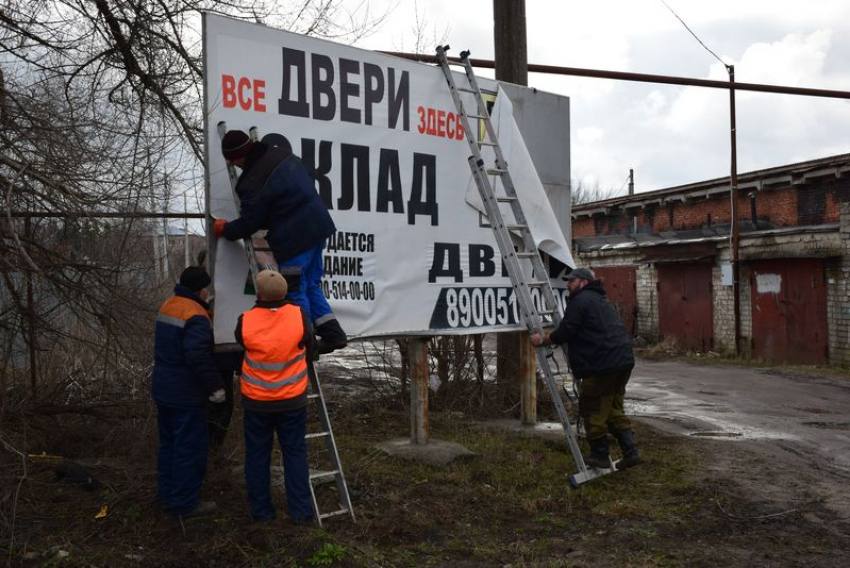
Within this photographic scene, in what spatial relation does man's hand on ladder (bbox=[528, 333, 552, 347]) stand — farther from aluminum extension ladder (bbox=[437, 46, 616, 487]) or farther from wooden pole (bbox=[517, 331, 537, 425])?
wooden pole (bbox=[517, 331, 537, 425])

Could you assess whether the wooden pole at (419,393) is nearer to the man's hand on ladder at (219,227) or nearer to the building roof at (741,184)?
the man's hand on ladder at (219,227)

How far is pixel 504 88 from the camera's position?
29.9ft

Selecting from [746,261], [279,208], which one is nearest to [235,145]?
[279,208]

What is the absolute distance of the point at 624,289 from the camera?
27.2m

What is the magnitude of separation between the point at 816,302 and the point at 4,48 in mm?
19167

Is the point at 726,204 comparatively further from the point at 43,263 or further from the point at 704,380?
the point at 43,263

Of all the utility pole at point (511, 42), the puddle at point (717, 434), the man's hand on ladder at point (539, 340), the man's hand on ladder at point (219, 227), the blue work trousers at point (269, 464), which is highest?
the utility pole at point (511, 42)

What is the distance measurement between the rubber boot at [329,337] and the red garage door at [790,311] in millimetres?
17387

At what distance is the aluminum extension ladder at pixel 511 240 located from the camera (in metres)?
7.04

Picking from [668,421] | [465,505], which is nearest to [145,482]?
[465,505]

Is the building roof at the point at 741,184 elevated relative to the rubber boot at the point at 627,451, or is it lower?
elevated

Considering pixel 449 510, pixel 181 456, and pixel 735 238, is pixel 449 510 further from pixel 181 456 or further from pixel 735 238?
pixel 735 238

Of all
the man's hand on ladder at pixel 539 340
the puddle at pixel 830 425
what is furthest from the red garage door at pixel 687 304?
the man's hand on ladder at pixel 539 340

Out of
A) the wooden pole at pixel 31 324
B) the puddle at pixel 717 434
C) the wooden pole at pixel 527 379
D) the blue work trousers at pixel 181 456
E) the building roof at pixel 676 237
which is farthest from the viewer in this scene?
the building roof at pixel 676 237
